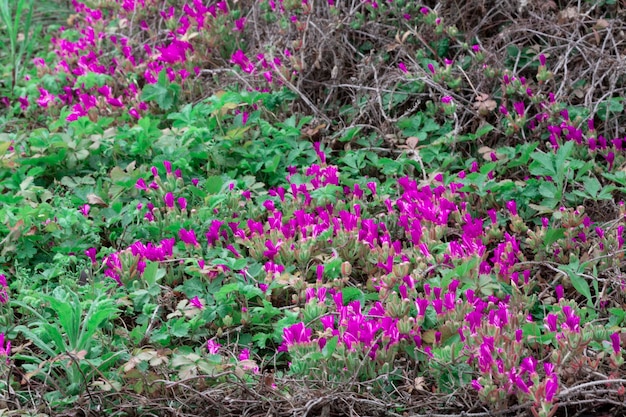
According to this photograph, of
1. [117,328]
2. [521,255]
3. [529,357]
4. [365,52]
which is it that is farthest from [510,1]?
[117,328]

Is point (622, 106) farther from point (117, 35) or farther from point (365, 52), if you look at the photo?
point (117, 35)

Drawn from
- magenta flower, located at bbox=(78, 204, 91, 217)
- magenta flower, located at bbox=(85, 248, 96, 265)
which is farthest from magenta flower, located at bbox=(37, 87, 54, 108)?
magenta flower, located at bbox=(85, 248, 96, 265)

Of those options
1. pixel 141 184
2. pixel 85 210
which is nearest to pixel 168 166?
pixel 141 184

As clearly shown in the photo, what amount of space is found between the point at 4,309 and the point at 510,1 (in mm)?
2888

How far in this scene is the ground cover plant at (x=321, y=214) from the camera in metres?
2.44

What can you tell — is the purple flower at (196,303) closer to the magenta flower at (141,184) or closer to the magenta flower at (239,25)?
the magenta flower at (141,184)

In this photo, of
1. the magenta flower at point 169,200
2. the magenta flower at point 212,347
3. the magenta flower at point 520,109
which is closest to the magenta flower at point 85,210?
the magenta flower at point 169,200

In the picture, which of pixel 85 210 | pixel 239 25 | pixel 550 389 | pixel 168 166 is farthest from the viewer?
pixel 239 25

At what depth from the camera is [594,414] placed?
2.34 meters

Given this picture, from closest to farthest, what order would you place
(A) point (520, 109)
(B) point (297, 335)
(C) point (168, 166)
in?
(B) point (297, 335), (C) point (168, 166), (A) point (520, 109)

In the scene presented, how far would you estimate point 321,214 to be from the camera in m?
3.23

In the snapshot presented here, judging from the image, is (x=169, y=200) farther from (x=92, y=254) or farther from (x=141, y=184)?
(x=92, y=254)

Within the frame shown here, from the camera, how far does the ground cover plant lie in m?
2.44

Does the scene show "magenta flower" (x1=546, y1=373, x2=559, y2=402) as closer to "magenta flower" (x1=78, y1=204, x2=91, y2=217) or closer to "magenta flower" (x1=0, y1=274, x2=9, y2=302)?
"magenta flower" (x1=0, y1=274, x2=9, y2=302)
